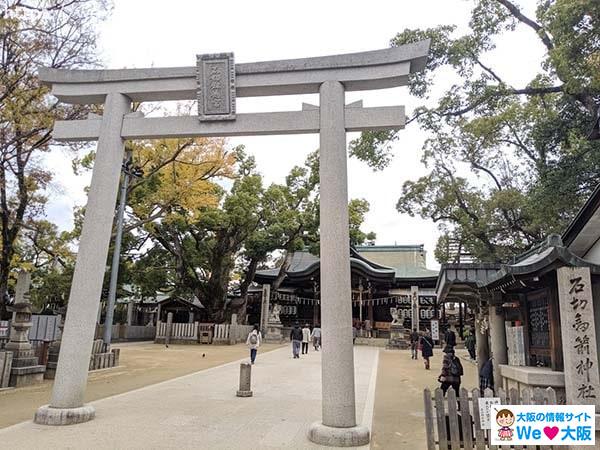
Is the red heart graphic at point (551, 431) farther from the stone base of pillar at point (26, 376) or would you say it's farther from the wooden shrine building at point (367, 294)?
the wooden shrine building at point (367, 294)

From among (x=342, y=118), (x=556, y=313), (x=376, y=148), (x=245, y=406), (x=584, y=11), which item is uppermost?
(x=584, y=11)

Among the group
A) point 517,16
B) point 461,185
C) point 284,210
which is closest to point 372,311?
point 284,210

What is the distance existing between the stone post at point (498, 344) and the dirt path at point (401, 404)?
1.75 meters

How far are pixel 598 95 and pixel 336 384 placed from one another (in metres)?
11.5

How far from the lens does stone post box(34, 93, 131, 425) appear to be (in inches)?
286

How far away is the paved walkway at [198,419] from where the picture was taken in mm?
6266

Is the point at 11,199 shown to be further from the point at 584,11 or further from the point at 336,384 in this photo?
the point at 584,11

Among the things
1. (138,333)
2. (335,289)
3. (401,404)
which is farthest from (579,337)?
(138,333)

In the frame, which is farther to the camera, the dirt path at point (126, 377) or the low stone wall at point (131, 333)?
the low stone wall at point (131, 333)

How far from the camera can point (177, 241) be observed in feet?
90.7

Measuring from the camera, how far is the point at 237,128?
804 centimetres

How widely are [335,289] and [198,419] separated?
3.43 meters

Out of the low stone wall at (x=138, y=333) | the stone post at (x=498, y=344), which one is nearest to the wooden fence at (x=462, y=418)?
the stone post at (x=498, y=344)

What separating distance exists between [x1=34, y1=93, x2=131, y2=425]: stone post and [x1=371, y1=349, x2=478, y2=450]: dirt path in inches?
194
